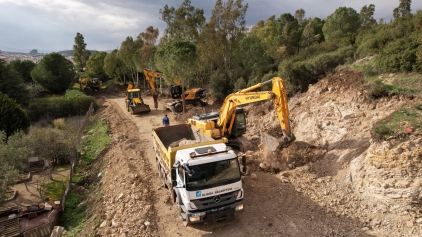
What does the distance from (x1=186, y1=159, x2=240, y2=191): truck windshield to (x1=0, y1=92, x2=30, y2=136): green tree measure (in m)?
14.6

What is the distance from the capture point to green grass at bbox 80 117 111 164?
615 inches

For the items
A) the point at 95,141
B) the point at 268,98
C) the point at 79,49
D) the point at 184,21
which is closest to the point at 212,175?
the point at 268,98

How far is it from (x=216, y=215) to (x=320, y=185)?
4.10 m

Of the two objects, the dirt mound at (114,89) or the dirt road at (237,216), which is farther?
the dirt mound at (114,89)

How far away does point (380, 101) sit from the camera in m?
10.5

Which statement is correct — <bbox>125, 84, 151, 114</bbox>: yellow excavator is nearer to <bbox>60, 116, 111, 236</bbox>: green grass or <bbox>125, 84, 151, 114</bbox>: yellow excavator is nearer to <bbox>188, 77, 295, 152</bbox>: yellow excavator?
<bbox>60, 116, 111, 236</bbox>: green grass

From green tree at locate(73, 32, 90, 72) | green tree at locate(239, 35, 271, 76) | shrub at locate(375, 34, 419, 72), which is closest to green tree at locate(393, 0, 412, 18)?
green tree at locate(239, 35, 271, 76)

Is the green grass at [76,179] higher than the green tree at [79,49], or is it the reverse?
the green tree at [79,49]

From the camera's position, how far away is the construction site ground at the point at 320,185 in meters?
7.29

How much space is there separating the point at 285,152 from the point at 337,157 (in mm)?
1856

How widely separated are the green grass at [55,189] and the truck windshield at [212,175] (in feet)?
25.8

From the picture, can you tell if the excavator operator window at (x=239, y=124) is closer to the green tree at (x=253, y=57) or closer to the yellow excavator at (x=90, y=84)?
the green tree at (x=253, y=57)

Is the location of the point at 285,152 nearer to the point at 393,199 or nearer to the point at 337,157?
the point at 337,157

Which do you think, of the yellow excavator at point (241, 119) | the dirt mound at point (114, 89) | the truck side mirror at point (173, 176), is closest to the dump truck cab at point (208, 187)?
the truck side mirror at point (173, 176)
